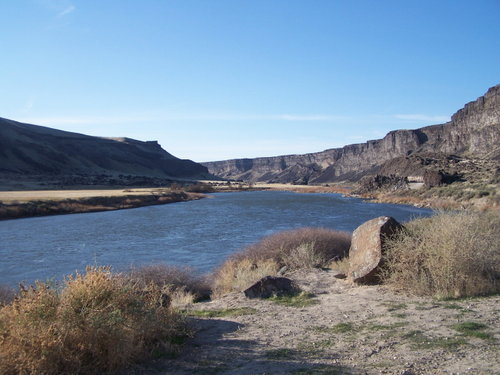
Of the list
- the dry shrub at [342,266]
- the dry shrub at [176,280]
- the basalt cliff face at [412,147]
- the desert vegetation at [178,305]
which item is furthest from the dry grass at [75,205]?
the basalt cliff face at [412,147]

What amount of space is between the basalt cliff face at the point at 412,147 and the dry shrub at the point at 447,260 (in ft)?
216

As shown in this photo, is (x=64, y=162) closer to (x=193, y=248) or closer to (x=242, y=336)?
(x=193, y=248)

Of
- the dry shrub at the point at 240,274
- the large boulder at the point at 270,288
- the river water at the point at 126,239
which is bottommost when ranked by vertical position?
the river water at the point at 126,239

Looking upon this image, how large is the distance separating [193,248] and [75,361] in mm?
17674

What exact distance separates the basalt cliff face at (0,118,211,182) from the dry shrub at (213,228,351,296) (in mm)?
65136

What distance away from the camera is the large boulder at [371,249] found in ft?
34.4

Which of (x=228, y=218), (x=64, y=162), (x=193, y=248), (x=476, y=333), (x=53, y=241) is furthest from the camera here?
(x=64, y=162)

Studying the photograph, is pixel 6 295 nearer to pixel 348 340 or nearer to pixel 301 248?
pixel 348 340

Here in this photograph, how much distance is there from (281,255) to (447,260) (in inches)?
287

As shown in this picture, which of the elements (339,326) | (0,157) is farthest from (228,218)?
(0,157)

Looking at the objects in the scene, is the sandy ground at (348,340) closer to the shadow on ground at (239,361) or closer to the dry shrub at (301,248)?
the shadow on ground at (239,361)

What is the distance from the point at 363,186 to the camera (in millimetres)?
74875

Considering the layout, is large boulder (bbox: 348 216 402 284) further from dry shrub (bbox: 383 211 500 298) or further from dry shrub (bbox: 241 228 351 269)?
dry shrub (bbox: 241 228 351 269)

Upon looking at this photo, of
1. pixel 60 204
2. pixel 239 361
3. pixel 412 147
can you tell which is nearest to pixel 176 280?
pixel 239 361
